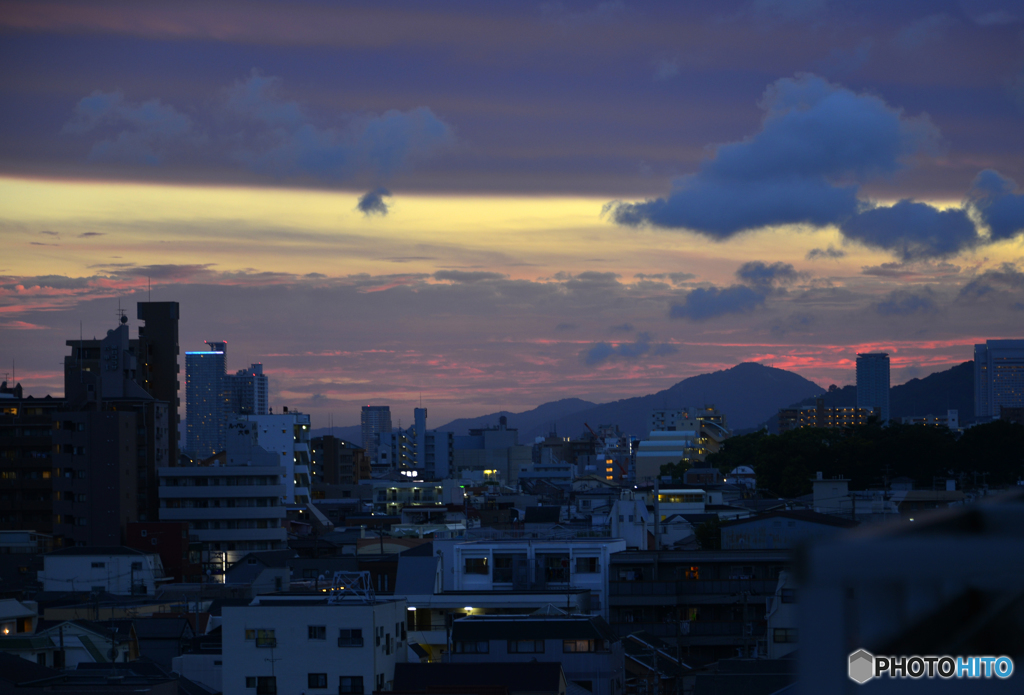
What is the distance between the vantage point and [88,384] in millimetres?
47281

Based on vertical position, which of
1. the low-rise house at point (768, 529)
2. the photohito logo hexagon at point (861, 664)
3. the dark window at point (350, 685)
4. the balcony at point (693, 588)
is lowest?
the balcony at point (693, 588)

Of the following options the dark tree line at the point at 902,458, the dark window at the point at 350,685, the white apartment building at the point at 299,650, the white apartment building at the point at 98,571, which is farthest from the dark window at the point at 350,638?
the dark tree line at the point at 902,458

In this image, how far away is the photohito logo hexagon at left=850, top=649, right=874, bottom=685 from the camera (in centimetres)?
132

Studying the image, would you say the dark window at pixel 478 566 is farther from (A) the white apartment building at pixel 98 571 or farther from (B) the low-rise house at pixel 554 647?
(A) the white apartment building at pixel 98 571

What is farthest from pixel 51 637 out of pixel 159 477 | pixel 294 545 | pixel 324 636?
pixel 159 477

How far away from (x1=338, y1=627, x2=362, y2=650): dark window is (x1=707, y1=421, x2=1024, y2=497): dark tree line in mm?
40261

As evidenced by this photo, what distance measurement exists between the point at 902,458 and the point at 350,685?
45.3 m

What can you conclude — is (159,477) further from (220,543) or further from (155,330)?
(155,330)

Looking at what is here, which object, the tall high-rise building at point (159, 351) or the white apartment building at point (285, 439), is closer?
the tall high-rise building at point (159, 351)

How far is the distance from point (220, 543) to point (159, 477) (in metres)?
4.00

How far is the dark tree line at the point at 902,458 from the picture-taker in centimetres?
5425

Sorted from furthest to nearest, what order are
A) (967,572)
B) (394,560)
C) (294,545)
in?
(294,545) < (394,560) < (967,572)

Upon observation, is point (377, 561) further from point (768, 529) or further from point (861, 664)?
point (861, 664)

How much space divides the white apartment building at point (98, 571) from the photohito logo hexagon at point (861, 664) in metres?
Answer: 36.8
